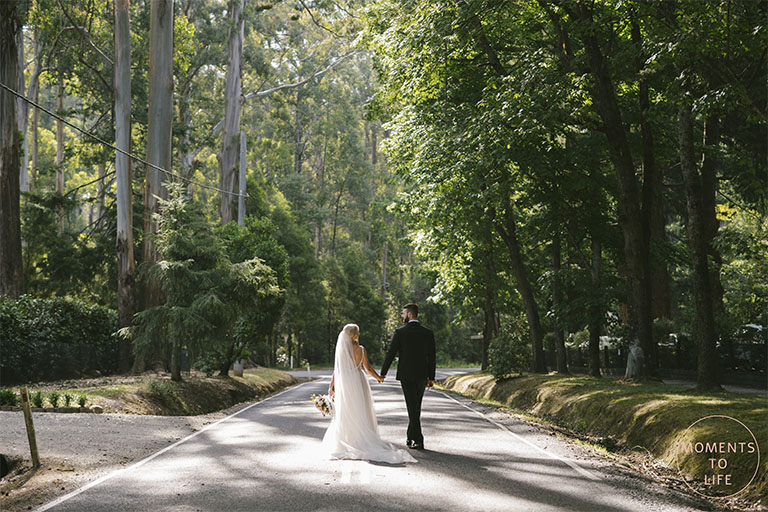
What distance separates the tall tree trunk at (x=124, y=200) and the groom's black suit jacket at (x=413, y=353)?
17.0 m

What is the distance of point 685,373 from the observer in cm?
2358

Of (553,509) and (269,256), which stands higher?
(269,256)

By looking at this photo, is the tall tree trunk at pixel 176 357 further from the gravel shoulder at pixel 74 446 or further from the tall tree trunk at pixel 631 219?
the tall tree trunk at pixel 631 219

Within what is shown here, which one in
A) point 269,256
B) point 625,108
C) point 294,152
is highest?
point 294,152

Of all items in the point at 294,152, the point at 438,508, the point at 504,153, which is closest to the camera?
the point at 438,508

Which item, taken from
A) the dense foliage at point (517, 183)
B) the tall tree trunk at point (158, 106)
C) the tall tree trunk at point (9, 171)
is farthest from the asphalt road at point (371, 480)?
the tall tree trunk at point (158, 106)

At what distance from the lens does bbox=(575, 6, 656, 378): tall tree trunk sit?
18.1 m

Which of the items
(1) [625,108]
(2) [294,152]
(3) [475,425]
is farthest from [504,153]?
(2) [294,152]

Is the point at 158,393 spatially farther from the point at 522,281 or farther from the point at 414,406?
the point at 522,281

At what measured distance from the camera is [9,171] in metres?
24.4

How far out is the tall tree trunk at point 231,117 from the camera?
3866 centimetres

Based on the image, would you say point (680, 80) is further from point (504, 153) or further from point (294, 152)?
point (294, 152)

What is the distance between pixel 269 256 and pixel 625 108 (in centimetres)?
1575

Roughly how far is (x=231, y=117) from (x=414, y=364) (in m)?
30.7
